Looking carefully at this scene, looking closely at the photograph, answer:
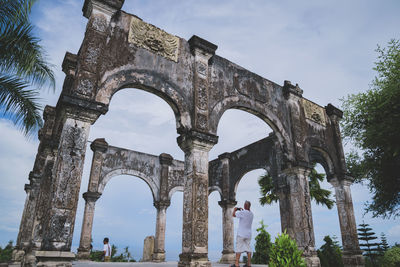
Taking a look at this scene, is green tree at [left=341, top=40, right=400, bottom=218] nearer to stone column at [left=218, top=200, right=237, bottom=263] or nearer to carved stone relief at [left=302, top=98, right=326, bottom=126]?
carved stone relief at [left=302, top=98, right=326, bottom=126]

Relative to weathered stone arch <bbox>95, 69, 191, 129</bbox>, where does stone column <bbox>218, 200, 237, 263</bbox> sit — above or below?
below

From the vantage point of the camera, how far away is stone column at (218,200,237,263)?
13.3 metres

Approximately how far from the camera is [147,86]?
7.23 metres

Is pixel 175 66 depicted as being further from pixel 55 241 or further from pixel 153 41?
pixel 55 241

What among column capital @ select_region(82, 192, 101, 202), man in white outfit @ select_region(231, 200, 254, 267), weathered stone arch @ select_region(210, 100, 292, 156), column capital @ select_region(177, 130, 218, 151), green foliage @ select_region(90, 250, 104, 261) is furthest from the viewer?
green foliage @ select_region(90, 250, 104, 261)

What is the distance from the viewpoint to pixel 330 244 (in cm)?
1220

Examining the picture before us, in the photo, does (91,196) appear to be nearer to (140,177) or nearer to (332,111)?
(140,177)

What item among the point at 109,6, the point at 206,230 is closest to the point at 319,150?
the point at 206,230

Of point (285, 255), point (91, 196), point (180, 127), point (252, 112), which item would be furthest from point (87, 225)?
Answer: point (285, 255)

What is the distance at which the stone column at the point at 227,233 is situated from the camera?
43.5 ft

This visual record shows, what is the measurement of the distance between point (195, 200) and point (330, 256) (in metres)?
7.90

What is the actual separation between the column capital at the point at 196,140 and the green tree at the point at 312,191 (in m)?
8.86

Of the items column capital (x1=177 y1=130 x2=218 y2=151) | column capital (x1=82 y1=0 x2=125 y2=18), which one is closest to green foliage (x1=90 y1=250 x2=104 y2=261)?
column capital (x1=177 y1=130 x2=218 y2=151)

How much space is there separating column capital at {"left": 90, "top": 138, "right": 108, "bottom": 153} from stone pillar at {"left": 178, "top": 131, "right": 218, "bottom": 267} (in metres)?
7.52
